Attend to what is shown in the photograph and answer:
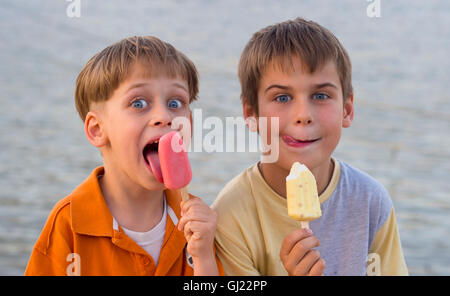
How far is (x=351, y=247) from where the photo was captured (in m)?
2.69

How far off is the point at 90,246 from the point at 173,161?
49cm

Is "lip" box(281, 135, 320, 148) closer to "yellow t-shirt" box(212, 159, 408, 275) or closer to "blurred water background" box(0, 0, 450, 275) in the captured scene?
"yellow t-shirt" box(212, 159, 408, 275)

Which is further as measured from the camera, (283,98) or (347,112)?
(347,112)

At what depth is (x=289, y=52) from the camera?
256 cm

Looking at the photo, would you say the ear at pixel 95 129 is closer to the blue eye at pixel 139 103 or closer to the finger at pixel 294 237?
the blue eye at pixel 139 103

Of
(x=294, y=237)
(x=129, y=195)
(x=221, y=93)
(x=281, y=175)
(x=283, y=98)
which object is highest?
(x=221, y=93)

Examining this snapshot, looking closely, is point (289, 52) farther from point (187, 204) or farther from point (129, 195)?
point (129, 195)

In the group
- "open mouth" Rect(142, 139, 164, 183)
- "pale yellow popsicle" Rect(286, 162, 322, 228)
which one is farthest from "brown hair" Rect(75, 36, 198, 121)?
"pale yellow popsicle" Rect(286, 162, 322, 228)

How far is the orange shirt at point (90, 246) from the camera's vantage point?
237 centimetres

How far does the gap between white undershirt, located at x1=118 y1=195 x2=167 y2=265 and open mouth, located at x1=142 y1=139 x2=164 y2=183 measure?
263 mm

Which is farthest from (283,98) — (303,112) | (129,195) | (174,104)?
(129,195)

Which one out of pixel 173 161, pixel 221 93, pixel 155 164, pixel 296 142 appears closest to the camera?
pixel 173 161

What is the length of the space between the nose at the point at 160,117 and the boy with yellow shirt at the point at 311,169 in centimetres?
43
